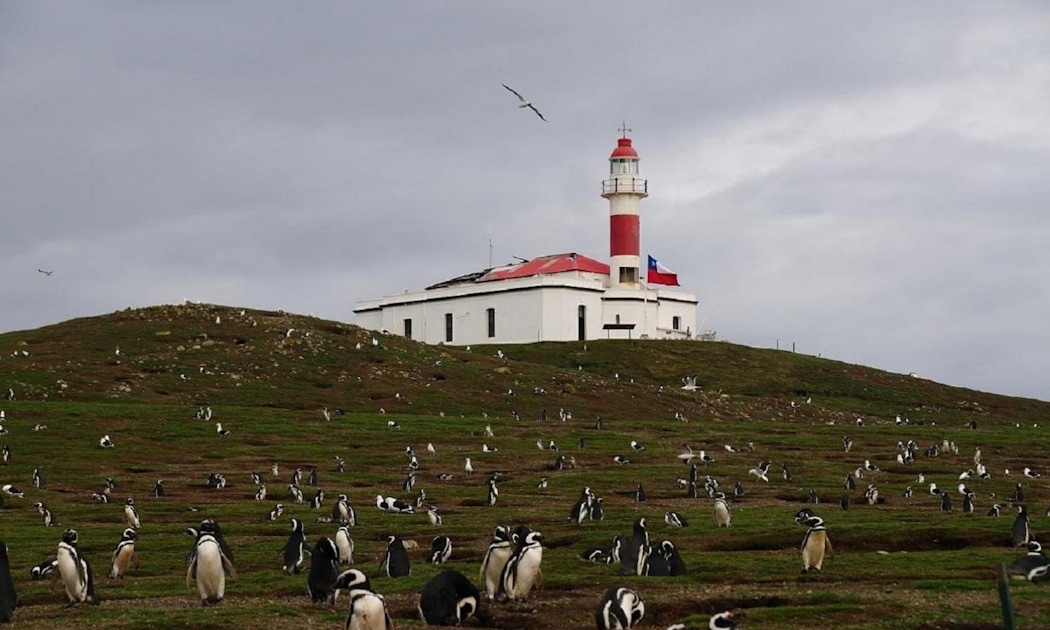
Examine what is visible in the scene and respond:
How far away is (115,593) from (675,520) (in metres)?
15.5

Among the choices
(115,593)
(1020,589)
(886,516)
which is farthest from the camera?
(886,516)

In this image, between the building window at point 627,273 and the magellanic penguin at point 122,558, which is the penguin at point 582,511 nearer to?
the magellanic penguin at point 122,558

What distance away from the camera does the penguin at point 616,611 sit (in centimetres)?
2084

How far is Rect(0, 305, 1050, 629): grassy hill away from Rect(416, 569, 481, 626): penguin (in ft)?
0.88

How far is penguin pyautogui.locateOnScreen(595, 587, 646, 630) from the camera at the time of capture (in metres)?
20.8

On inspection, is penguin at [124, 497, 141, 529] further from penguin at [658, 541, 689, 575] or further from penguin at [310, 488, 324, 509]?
penguin at [658, 541, 689, 575]

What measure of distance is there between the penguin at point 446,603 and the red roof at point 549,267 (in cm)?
10527

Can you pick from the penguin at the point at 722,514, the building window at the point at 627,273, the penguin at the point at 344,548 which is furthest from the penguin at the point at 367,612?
the building window at the point at 627,273

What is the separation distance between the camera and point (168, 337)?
9506 centimetres

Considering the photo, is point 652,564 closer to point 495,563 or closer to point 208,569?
point 495,563

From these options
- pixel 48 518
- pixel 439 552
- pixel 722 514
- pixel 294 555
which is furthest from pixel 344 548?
pixel 48 518

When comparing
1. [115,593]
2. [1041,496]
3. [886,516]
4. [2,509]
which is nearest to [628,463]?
[1041,496]

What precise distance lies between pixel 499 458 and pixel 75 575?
3759 centimetres

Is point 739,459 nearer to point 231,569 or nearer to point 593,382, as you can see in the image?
point 593,382
